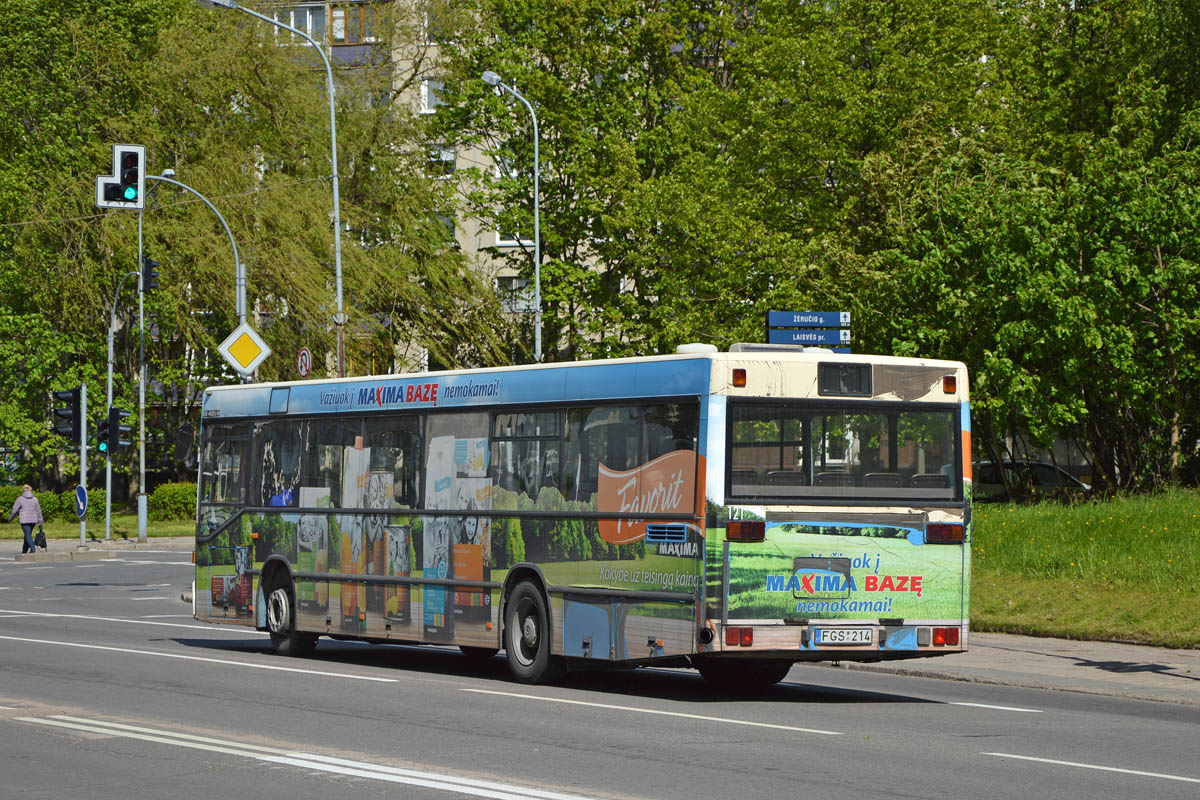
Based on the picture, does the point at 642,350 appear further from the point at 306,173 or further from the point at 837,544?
the point at 837,544

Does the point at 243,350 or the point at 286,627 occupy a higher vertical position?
the point at 243,350

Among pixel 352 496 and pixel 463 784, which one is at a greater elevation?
pixel 352 496

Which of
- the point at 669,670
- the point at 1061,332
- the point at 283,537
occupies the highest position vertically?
the point at 1061,332

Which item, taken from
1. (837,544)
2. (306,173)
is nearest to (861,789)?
(837,544)

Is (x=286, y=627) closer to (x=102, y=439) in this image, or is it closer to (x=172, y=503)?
(x=102, y=439)

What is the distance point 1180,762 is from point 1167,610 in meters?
9.42

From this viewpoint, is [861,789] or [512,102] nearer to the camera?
[861,789]

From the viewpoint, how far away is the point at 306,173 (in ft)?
170

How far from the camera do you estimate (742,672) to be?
1619cm

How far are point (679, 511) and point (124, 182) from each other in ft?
53.2

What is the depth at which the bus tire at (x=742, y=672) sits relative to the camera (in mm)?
15938

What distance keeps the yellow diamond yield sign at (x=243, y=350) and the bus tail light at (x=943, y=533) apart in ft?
55.4

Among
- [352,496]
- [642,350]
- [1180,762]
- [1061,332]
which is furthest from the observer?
[642,350]

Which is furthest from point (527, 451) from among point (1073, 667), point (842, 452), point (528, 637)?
point (1073, 667)
